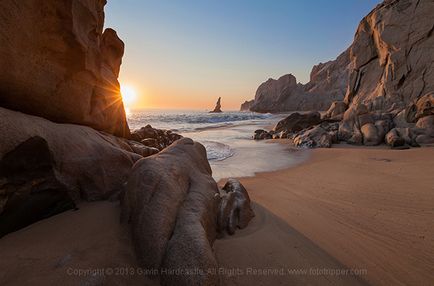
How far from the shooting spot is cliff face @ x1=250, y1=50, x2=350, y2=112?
73375 millimetres

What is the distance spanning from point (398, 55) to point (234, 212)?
69.2ft

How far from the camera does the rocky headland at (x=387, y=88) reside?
12.1 meters

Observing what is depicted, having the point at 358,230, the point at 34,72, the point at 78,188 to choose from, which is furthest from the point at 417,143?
the point at 34,72

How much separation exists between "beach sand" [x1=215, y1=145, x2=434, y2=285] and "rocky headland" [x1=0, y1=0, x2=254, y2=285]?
0.51 m

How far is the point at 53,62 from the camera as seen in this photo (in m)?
4.01

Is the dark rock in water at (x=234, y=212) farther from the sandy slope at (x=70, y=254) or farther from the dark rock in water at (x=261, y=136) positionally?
the dark rock in water at (x=261, y=136)

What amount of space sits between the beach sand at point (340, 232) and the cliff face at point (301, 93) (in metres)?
73.8

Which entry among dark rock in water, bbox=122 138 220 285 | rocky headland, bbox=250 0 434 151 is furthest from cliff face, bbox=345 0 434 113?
dark rock in water, bbox=122 138 220 285

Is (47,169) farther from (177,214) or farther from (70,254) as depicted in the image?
(177,214)

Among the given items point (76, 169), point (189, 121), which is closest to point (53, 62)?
point (76, 169)

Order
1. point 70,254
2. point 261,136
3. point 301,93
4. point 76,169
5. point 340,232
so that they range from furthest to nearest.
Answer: point 301,93
point 261,136
point 340,232
point 76,169
point 70,254

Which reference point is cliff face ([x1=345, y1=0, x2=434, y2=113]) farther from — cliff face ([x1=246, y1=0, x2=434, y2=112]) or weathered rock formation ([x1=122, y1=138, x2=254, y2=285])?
weathered rock formation ([x1=122, y1=138, x2=254, y2=285])

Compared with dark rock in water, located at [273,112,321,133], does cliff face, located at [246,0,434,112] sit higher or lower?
higher

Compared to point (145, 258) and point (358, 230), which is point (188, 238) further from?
point (358, 230)
